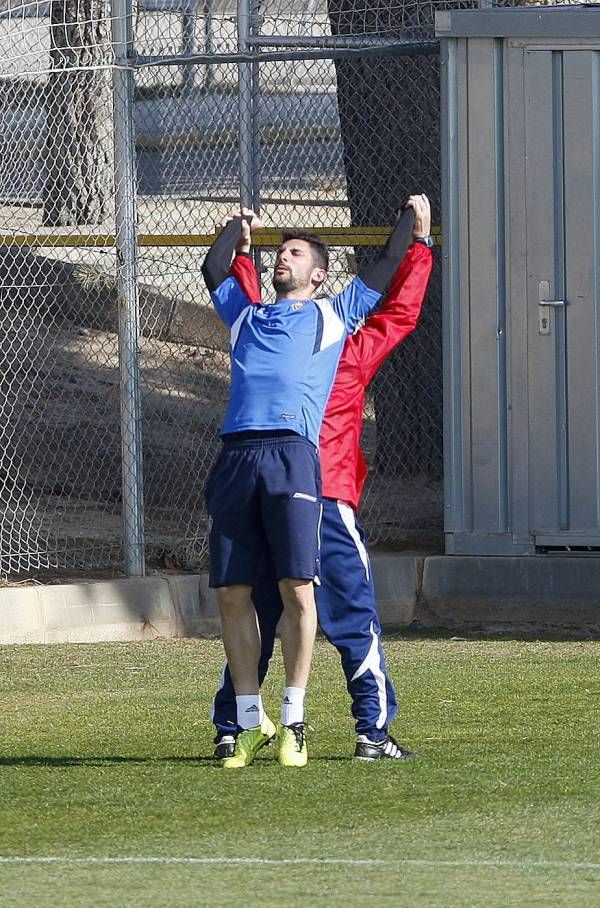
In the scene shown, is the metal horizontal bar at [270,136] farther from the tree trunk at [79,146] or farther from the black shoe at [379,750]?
the black shoe at [379,750]

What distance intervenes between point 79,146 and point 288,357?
574cm

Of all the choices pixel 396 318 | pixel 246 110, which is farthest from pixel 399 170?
pixel 396 318

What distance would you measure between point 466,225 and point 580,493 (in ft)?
5.37

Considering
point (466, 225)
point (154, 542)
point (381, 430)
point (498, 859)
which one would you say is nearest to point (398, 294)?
point (498, 859)

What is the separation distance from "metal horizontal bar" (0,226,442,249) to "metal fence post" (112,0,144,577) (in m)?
0.15

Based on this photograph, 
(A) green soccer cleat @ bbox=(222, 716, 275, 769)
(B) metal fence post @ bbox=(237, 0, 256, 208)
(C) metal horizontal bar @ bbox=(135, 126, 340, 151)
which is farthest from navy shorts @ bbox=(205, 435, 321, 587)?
(C) metal horizontal bar @ bbox=(135, 126, 340, 151)

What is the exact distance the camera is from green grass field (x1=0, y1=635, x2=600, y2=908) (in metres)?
4.53

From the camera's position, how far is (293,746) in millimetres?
6082

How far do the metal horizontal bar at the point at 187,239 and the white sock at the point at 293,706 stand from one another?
4.37m

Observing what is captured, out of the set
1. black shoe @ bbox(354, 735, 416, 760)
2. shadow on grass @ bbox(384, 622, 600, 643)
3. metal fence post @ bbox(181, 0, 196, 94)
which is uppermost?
Result: metal fence post @ bbox(181, 0, 196, 94)

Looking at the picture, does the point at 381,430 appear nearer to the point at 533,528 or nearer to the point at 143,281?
the point at 533,528

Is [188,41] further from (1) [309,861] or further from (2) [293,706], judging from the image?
(1) [309,861]

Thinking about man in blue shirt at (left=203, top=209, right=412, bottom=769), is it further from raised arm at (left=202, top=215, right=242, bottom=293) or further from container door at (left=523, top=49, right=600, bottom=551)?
container door at (left=523, top=49, right=600, bottom=551)

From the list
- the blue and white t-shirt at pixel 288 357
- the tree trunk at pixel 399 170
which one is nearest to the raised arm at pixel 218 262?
the blue and white t-shirt at pixel 288 357
